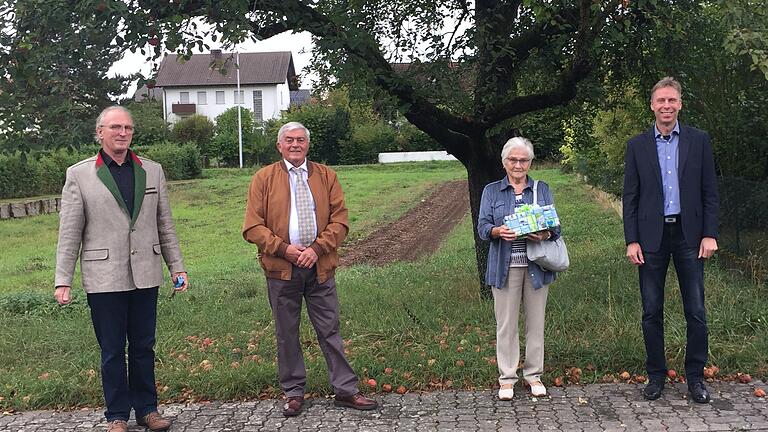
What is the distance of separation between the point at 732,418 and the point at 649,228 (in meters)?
1.33

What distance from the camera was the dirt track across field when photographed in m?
15.3

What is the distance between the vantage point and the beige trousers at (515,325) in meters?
5.14

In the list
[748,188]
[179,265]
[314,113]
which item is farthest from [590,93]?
[314,113]

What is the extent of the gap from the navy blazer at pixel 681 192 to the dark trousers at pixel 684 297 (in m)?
0.08

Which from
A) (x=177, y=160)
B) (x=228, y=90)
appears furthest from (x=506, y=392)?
(x=228, y=90)

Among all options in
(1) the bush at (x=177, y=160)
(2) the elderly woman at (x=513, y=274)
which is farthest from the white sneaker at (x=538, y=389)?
(1) the bush at (x=177, y=160)

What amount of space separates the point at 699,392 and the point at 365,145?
1914 inches

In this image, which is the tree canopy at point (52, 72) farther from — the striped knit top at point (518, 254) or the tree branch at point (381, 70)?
the striped knit top at point (518, 254)

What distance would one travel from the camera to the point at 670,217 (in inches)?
196

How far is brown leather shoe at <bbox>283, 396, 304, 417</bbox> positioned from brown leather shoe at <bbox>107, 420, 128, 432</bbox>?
1043 mm

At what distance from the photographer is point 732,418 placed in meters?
4.68

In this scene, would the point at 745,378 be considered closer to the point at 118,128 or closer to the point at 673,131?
the point at 673,131

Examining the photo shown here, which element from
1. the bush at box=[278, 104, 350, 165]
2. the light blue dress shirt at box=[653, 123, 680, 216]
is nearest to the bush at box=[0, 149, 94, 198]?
the bush at box=[278, 104, 350, 165]

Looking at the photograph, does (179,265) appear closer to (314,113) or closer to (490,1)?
(490,1)
